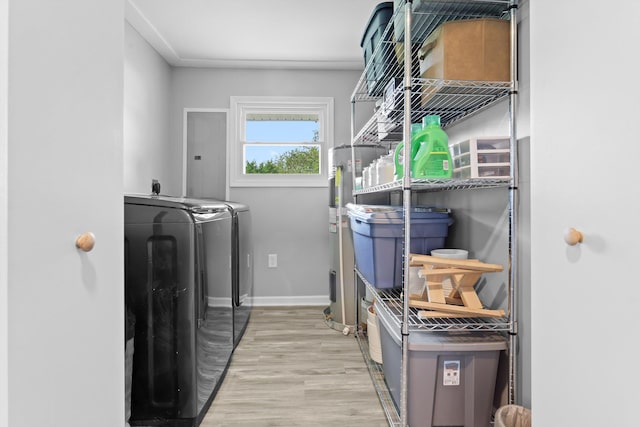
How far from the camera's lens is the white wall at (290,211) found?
345cm

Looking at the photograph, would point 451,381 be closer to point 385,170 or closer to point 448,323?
point 448,323

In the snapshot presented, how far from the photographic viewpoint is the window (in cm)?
346

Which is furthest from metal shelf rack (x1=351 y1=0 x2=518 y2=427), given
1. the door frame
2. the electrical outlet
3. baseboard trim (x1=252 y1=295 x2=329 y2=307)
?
the door frame

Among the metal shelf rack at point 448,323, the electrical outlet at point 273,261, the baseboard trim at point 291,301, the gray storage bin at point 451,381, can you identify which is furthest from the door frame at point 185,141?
the gray storage bin at point 451,381

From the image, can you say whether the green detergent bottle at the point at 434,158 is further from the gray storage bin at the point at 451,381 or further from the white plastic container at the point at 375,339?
the white plastic container at the point at 375,339

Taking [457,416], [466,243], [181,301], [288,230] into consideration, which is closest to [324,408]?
[457,416]

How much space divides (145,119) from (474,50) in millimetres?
2429

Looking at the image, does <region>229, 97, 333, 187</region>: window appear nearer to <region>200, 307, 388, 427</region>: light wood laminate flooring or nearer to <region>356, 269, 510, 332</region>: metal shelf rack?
<region>200, 307, 388, 427</region>: light wood laminate flooring

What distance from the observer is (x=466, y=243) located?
1882 millimetres

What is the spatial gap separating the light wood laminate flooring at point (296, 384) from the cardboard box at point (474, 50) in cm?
154
